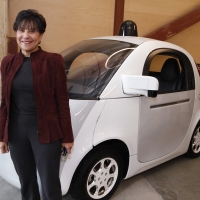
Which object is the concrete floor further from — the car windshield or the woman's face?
the woman's face

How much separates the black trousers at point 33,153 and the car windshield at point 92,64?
560mm

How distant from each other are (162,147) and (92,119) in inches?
37.0

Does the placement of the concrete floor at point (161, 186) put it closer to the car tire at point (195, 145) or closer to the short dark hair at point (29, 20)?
the car tire at point (195, 145)

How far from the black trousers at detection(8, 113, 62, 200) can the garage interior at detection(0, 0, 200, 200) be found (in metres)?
0.78

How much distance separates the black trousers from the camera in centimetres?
138

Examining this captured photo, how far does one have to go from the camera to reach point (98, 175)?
1930 millimetres

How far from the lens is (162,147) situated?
238cm

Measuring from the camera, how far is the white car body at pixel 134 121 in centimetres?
175

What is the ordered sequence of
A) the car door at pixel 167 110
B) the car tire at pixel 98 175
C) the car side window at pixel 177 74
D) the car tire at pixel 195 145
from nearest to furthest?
the car tire at pixel 98 175 → the car door at pixel 167 110 → the car side window at pixel 177 74 → the car tire at pixel 195 145

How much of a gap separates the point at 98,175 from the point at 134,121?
516 millimetres

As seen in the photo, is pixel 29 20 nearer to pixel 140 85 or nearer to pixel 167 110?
pixel 140 85

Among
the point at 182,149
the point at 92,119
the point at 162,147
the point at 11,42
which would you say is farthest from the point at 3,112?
the point at 11,42

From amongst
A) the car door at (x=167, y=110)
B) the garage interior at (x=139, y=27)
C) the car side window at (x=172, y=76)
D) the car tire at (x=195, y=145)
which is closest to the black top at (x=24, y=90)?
the car door at (x=167, y=110)

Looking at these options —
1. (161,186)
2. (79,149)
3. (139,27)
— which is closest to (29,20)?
(79,149)
